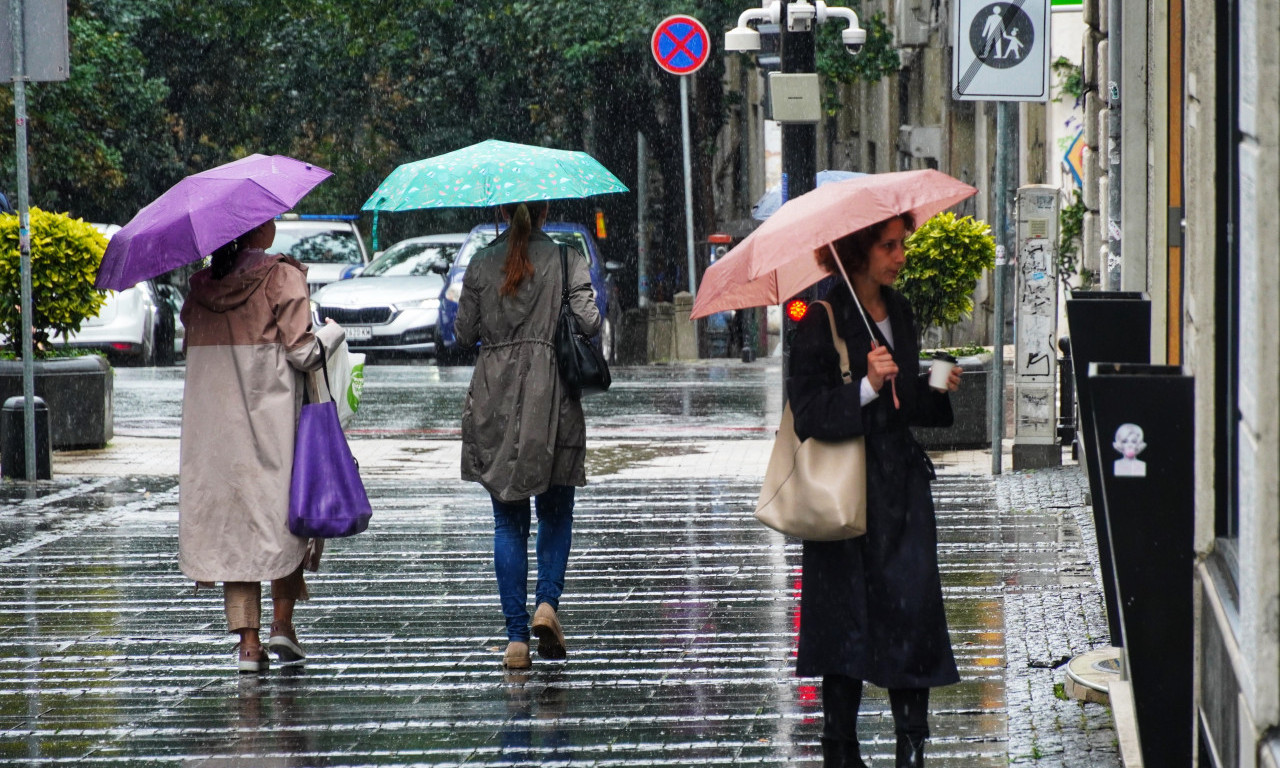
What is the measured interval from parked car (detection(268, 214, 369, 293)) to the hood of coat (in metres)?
19.8

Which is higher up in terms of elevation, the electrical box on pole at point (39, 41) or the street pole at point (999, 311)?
the electrical box on pole at point (39, 41)

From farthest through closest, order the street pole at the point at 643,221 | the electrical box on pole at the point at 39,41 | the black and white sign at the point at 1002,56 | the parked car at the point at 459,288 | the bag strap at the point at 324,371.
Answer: the street pole at the point at 643,221 < the parked car at the point at 459,288 < the electrical box on pole at the point at 39,41 < the black and white sign at the point at 1002,56 < the bag strap at the point at 324,371

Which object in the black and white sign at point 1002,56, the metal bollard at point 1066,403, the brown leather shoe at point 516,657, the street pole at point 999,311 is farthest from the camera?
the metal bollard at point 1066,403

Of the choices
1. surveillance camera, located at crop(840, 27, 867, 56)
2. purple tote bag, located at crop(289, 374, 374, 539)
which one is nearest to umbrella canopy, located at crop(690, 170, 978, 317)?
purple tote bag, located at crop(289, 374, 374, 539)

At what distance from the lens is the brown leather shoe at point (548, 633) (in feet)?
23.0

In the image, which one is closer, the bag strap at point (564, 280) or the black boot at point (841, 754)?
the black boot at point (841, 754)

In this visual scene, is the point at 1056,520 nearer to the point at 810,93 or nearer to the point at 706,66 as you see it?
the point at 810,93

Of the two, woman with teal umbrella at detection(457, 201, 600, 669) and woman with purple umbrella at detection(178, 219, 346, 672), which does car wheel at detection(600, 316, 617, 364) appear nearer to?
woman with purple umbrella at detection(178, 219, 346, 672)

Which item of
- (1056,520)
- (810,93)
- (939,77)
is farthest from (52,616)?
(939,77)

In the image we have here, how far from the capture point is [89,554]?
9539 mm

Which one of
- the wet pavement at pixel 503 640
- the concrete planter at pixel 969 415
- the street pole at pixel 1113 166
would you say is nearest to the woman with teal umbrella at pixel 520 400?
the wet pavement at pixel 503 640

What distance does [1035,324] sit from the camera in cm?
1200

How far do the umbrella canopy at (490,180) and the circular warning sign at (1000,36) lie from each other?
14.1 feet

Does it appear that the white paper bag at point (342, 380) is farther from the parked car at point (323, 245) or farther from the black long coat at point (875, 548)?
the parked car at point (323, 245)
